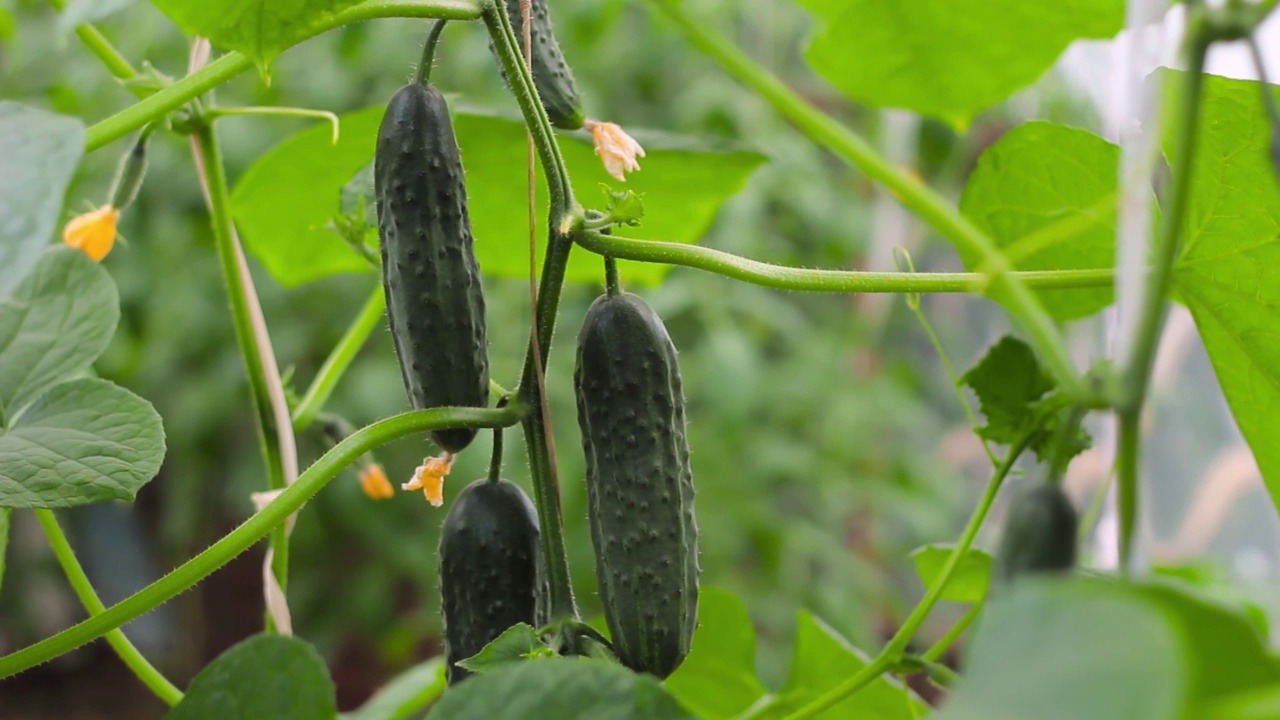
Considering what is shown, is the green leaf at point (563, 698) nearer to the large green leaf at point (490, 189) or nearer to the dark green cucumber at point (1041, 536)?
the dark green cucumber at point (1041, 536)

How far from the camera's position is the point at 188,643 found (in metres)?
2.57

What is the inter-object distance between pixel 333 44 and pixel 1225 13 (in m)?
1.87

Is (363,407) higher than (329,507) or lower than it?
higher

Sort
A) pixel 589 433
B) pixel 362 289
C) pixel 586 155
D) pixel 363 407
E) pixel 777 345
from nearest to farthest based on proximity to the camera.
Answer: pixel 589 433 → pixel 586 155 → pixel 363 407 → pixel 362 289 → pixel 777 345

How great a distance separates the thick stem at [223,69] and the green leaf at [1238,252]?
34 cm

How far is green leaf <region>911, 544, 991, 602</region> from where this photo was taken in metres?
0.63

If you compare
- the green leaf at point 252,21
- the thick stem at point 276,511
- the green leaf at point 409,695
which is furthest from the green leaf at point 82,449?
the green leaf at point 409,695

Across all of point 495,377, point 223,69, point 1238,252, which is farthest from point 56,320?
point 495,377

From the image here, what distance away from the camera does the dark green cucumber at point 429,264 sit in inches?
19.6

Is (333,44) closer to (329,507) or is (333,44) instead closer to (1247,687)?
(329,507)

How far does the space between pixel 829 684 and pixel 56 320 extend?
482mm

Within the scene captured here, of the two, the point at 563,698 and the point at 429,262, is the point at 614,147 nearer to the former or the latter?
the point at 429,262

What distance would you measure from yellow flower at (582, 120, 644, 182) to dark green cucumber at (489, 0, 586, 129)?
0.06ft

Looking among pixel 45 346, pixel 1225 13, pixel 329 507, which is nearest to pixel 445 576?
pixel 45 346
